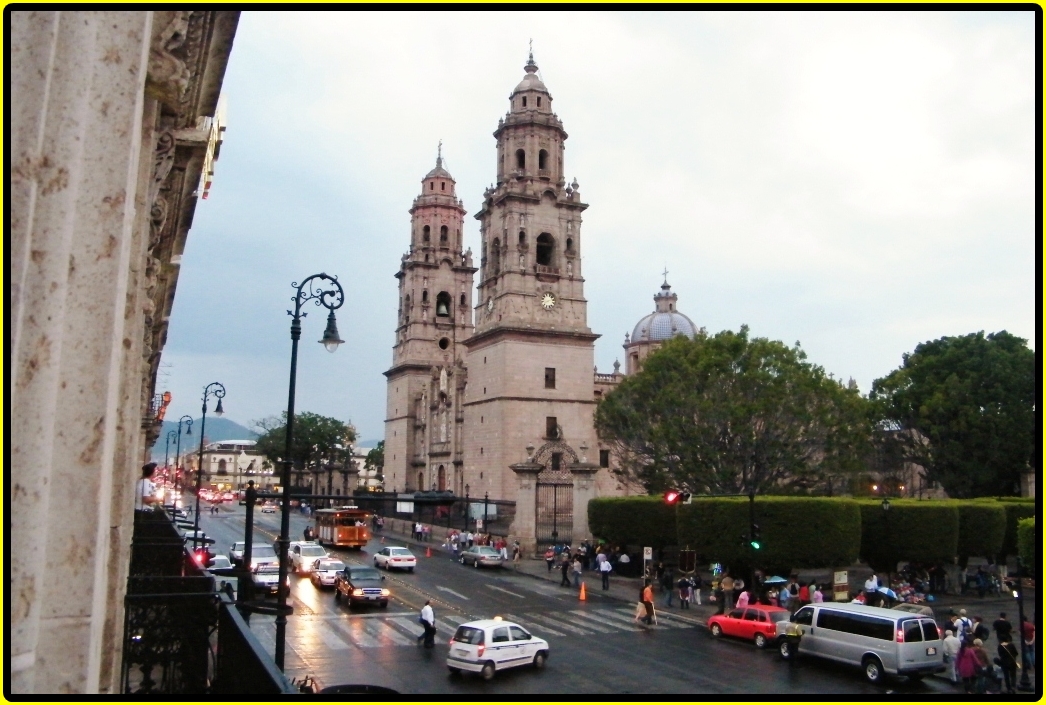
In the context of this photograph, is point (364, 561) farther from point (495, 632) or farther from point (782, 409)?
point (495, 632)

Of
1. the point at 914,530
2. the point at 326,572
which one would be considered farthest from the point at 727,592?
the point at 326,572

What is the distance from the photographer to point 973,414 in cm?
4903

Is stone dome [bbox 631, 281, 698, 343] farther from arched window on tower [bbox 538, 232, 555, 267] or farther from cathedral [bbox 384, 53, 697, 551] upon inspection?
arched window on tower [bbox 538, 232, 555, 267]

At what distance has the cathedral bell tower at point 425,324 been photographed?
3024 inches

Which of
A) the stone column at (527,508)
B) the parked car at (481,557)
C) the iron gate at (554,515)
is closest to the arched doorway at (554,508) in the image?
the iron gate at (554,515)

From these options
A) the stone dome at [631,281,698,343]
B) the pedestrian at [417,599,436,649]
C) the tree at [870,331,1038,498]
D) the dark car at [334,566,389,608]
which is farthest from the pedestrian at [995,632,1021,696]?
the stone dome at [631,281,698,343]

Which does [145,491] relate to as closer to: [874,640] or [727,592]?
[727,592]

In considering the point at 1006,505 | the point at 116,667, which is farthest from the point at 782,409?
the point at 116,667

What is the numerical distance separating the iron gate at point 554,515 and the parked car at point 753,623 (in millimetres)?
19782

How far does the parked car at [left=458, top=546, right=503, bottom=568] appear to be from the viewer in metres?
40.6

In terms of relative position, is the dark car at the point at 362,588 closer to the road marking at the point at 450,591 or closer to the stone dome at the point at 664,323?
the road marking at the point at 450,591

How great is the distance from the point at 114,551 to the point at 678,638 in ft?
64.3

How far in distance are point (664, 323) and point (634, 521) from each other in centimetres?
5791

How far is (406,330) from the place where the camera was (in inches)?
3194
